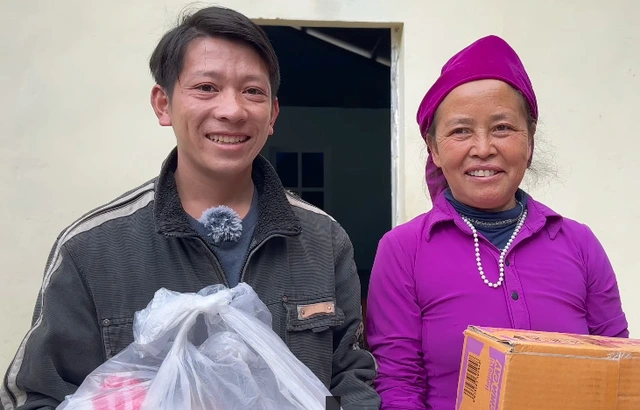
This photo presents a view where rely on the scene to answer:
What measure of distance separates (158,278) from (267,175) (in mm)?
398

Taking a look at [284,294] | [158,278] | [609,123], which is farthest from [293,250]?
[609,123]

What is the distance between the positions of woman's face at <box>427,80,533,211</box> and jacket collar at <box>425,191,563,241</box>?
0.07 m

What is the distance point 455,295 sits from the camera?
1.44 m

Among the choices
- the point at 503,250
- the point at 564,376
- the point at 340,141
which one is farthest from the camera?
Result: the point at 340,141

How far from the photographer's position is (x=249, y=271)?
1369mm

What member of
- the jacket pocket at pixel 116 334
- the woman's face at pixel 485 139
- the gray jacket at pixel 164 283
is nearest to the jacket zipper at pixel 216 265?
the gray jacket at pixel 164 283


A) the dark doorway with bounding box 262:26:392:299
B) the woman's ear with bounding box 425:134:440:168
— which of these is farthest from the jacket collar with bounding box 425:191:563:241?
the dark doorway with bounding box 262:26:392:299

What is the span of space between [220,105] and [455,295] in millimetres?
747

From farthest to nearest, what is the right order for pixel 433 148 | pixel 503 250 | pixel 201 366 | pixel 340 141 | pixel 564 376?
pixel 340 141
pixel 433 148
pixel 503 250
pixel 201 366
pixel 564 376

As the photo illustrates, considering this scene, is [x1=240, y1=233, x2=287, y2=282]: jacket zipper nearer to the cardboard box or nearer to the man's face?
the man's face

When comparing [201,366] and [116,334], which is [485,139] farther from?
[116,334]

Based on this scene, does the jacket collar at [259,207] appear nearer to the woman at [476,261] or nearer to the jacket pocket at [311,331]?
the jacket pocket at [311,331]

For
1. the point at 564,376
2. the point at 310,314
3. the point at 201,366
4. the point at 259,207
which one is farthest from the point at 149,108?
the point at 564,376

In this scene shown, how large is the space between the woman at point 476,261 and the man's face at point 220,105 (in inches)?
19.2
